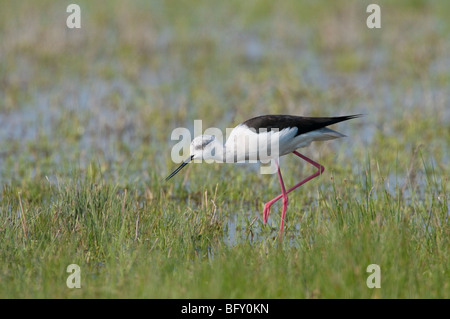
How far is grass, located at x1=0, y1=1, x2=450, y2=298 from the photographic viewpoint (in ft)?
14.9

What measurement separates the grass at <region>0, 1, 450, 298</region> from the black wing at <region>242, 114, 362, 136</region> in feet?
1.75

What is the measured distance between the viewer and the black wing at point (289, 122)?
6.05 meters

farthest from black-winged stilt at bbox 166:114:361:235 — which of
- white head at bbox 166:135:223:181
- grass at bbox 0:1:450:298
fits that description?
grass at bbox 0:1:450:298

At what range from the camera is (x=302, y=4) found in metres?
15.4

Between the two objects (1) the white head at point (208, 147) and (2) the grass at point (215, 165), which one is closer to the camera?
(2) the grass at point (215, 165)

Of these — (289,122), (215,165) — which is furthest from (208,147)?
(215,165)

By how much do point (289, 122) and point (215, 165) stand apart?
1299mm

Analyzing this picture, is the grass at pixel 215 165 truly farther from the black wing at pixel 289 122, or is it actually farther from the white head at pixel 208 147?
the black wing at pixel 289 122

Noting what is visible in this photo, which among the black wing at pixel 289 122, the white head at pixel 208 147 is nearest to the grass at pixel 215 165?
the white head at pixel 208 147

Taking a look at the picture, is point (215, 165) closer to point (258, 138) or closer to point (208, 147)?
point (208, 147)

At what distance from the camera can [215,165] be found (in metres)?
7.20

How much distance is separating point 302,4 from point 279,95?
568 centimetres

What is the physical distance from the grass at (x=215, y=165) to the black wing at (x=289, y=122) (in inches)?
21.1

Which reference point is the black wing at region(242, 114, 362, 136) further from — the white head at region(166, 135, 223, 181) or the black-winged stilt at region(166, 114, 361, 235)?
the white head at region(166, 135, 223, 181)
